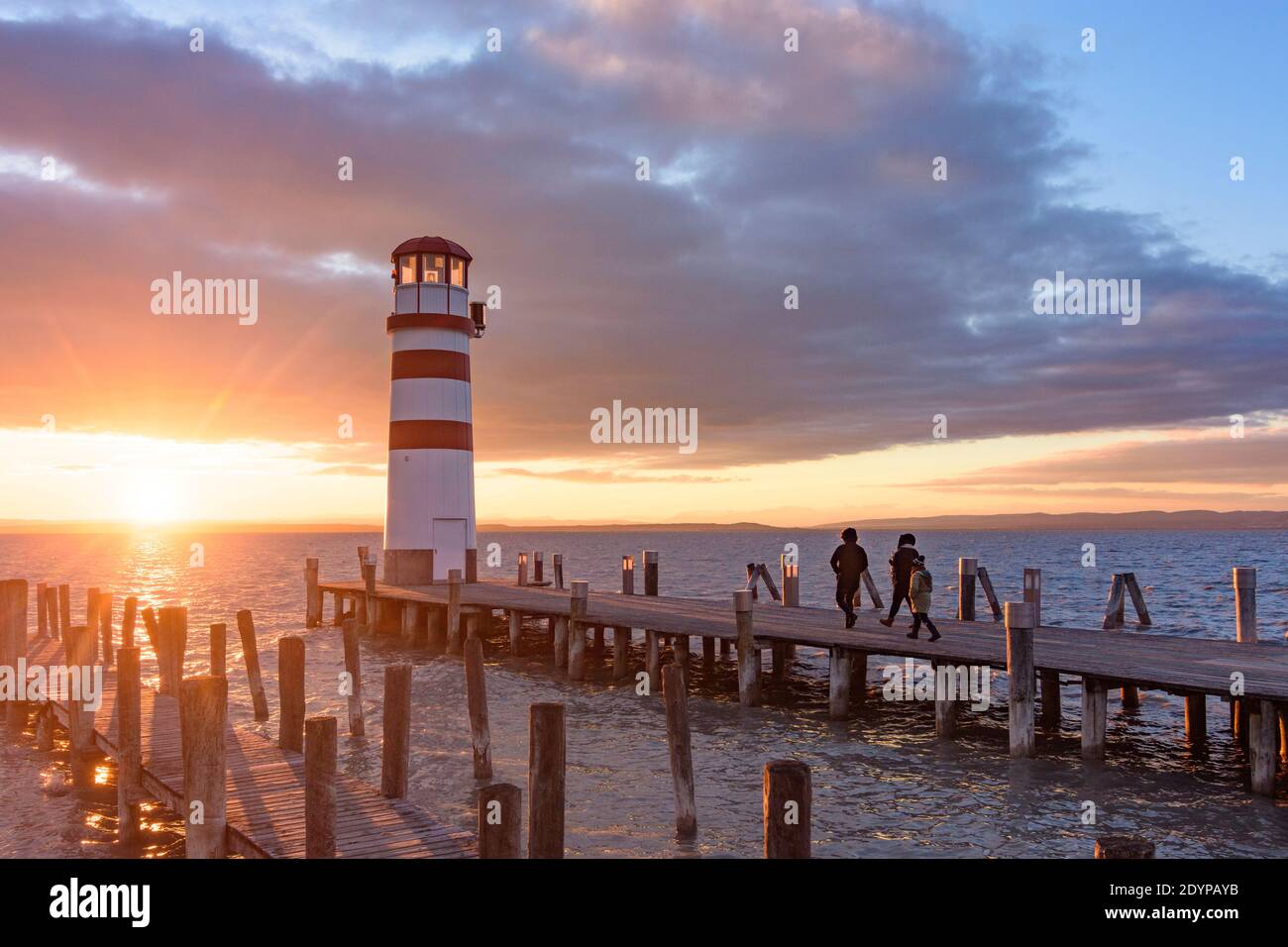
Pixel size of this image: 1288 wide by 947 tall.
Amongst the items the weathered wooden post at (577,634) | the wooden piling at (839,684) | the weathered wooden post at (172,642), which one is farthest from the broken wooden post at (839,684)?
the weathered wooden post at (172,642)

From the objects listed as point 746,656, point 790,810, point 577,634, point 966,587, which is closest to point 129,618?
point 577,634

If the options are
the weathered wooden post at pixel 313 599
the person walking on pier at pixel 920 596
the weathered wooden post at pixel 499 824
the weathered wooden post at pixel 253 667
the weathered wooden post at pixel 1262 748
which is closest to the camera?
the weathered wooden post at pixel 499 824

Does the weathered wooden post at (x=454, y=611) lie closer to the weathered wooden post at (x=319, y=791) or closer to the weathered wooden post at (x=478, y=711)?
the weathered wooden post at (x=478, y=711)

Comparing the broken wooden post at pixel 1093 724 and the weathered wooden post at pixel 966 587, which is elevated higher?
the weathered wooden post at pixel 966 587

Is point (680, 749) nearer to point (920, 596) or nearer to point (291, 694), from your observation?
point (291, 694)

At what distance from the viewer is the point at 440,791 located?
13.2 m

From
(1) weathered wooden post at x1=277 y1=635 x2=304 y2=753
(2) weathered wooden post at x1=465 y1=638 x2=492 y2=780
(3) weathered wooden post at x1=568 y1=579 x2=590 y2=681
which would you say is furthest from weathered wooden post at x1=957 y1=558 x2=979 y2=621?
(1) weathered wooden post at x1=277 y1=635 x2=304 y2=753

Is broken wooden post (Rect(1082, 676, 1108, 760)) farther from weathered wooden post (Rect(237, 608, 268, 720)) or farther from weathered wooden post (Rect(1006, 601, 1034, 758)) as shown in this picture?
weathered wooden post (Rect(237, 608, 268, 720))

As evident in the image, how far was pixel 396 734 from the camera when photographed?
10.9 metres

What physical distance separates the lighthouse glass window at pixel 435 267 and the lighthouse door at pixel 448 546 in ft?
24.8

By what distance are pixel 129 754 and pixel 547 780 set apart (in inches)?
273

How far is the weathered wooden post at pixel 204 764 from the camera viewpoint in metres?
8.97

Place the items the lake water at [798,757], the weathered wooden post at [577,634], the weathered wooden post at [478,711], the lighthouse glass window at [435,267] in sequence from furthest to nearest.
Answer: the lighthouse glass window at [435,267] → the weathered wooden post at [577,634] → the weathered wooden post at [478,711] → the lake water at [798,757]
